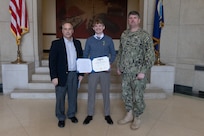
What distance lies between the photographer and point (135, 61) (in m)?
3.21

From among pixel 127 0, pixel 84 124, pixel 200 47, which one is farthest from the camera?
pixel 127 0

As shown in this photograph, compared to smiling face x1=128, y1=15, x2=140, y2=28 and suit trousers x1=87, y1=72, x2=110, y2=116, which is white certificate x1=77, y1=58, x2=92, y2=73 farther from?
smiling face x1=128, y1=15, x2=140, y2=28

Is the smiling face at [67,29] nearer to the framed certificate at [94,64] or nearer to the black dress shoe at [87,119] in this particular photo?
the framed certificate at [94,64]

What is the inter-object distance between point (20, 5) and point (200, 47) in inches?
181

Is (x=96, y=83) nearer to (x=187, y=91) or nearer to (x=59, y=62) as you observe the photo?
(x=59, y=62)

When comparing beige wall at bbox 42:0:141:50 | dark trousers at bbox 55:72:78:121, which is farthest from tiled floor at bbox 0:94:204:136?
beige wall at bbox 42:0:141:50

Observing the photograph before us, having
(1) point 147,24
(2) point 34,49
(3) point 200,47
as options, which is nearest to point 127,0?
(1) point 147,24

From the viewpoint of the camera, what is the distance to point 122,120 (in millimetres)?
3594

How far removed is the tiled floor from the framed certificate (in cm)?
88

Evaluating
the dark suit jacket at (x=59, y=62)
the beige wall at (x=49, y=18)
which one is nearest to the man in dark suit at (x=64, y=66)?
the dark suit jacket at (x=59, y=62)

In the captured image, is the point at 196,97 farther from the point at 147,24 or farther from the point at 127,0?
the point at 127,0

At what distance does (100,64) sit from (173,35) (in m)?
3.41

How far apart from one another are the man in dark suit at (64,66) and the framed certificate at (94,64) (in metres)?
0.13

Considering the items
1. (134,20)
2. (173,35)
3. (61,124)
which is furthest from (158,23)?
(61,124)
